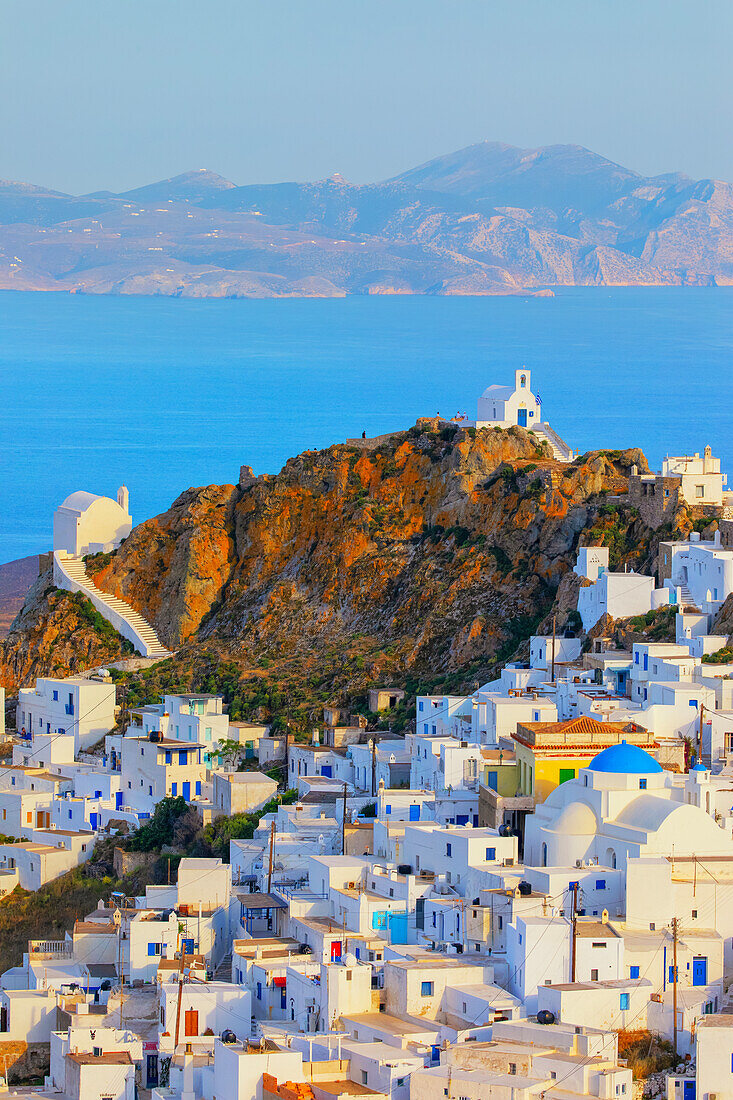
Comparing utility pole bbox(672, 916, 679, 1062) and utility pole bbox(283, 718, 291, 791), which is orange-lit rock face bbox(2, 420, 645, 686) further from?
utility pole bbox(672, 916, 679, 1062)

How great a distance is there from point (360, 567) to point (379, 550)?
29.9 inches

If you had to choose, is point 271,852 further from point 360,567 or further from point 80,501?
point 80,501

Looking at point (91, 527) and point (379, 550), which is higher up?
point (91, 527)

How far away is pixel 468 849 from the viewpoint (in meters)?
38.1

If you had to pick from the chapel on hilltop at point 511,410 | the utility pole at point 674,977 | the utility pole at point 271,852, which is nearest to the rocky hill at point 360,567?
the chapel on hilltop at point 511,410

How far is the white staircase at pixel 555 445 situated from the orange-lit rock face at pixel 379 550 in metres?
0.90

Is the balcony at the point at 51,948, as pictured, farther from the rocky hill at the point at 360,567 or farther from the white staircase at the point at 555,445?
the white staircase at the point at 555,445

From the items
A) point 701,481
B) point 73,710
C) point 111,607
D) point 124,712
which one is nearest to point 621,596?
point 701,481

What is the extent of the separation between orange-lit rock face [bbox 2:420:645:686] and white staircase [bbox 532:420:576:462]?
0.90m

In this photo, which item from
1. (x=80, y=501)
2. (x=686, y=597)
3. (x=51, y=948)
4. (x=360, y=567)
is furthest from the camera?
Answer: (x=80, y=501)

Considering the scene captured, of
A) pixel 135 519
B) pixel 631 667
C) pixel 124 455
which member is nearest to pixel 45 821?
pixel 631 667

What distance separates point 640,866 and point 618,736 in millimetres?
6525

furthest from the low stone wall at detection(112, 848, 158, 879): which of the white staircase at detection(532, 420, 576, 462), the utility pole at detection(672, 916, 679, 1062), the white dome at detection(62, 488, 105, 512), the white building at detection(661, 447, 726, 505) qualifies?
the white dome at detection(62, 488, 105, 512)

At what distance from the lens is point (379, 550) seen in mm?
63062
